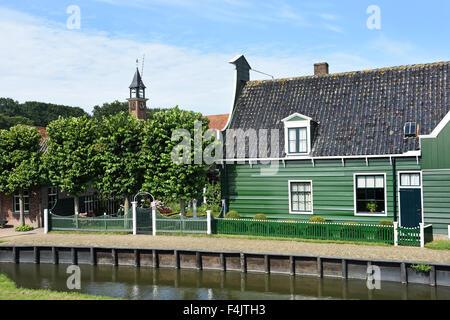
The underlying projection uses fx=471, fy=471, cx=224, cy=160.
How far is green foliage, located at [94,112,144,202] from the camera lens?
95.7 feet

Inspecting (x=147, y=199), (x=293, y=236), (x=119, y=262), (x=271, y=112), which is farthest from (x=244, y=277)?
(x=147, y=199)

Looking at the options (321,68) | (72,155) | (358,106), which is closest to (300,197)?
(358,106)

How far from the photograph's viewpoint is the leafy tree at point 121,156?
29172 millimetres

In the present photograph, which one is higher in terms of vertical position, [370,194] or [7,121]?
[7,121]

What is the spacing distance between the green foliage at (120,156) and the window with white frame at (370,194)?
12935 millimetres

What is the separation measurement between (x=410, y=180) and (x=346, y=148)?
12.3ft

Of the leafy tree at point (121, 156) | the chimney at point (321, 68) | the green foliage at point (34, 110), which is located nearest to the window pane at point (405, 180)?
the chimney at point (321, 68)

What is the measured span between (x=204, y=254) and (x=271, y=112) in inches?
439

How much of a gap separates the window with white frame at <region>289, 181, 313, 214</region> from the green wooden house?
2.3 inches

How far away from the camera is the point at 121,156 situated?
29.6 metres

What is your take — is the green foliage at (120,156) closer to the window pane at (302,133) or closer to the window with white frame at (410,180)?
the window pane at (302,133)

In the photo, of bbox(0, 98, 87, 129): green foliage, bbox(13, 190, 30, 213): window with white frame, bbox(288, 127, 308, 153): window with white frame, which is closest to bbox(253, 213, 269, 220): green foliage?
bbox(288, 127, 308, 153): window with white frame

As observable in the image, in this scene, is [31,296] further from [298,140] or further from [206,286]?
[298,140]
